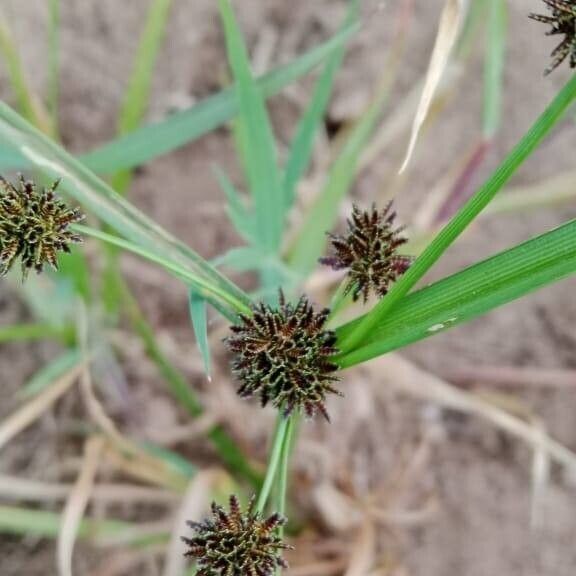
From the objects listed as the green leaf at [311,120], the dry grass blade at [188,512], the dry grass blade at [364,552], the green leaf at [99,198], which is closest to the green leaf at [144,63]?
the green leaf at [311,120]

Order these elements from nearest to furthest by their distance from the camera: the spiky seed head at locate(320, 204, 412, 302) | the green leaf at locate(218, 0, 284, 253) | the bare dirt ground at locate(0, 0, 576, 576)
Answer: the spiky seed head at locate(320, 204, 412, 302) → the green leaf at locate(218, 0, 284, 253) → the bare dirt ground at locate(0, 0, 576, 576)

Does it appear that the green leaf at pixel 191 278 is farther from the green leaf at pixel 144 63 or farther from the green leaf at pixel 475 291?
the green leaf at pixel 144 63

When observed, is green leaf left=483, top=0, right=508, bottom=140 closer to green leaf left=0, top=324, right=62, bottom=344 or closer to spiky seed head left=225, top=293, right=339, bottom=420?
spiky seed head left=225, top=293, right=339, bottom=420

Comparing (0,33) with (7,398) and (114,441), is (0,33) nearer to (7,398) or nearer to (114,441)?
(114,441)

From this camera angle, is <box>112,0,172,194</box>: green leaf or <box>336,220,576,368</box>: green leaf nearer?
<box>336,220,576,368</box>: green leaf

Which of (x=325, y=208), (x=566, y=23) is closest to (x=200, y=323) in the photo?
(x=566, y=23)

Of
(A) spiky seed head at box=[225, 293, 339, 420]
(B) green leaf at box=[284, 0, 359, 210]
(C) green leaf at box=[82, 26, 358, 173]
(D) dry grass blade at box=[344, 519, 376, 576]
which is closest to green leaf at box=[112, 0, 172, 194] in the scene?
(C) green leaf at box=[82, 26, 358, 173]

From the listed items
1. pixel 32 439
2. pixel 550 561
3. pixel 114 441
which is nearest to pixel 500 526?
pixel 550 561
